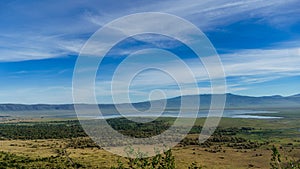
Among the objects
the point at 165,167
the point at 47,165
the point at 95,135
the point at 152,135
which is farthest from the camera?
the point at 152,135

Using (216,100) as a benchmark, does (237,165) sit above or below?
below

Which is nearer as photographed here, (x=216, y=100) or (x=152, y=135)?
(x=216, y=100)

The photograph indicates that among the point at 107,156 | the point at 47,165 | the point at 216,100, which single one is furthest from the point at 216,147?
the point at 216,100

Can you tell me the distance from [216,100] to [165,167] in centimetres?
646

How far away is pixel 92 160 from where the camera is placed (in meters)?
68.2

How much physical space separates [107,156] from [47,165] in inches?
576

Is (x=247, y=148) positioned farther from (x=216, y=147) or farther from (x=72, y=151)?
(x=72, y=151)

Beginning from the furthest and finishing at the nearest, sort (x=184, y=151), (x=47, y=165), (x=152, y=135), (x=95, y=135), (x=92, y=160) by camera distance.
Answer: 1. (x=152, y=135)
2. (x=95, y=135)
3. (x=184, y=151)
4. (x=92, y=160)
5. (x=47, y=165)

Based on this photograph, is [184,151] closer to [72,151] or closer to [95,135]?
[72,151]

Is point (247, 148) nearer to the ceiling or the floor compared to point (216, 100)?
nearer to the floor

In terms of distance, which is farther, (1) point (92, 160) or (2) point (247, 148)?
(2) point (247, 148)

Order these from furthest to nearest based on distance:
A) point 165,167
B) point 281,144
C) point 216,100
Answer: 1. point 281,144
2. point 216,100
3. point 165,167

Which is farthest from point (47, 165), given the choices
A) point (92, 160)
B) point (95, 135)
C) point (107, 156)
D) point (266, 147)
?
point (266, 147)

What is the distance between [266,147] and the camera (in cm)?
8319
